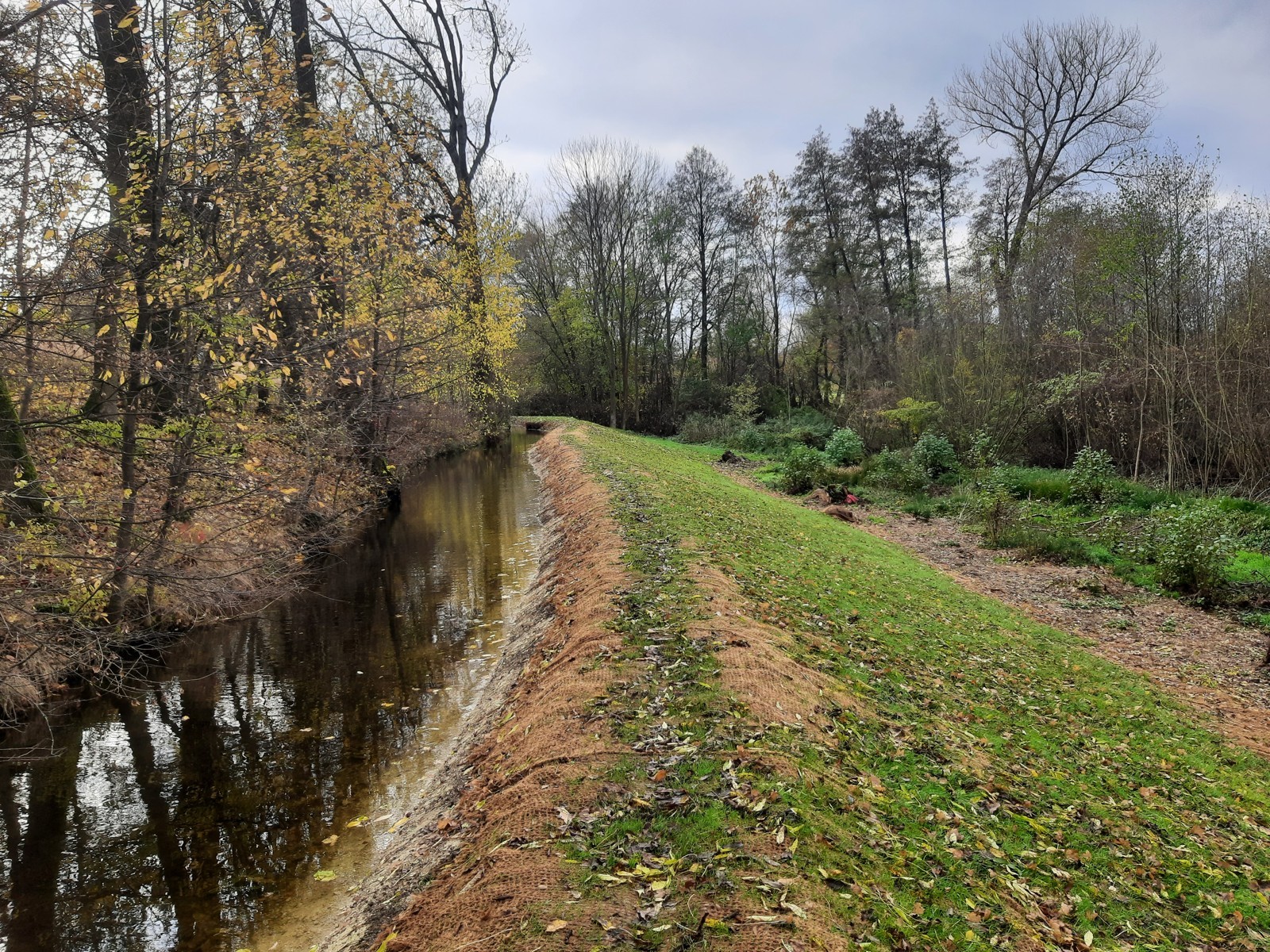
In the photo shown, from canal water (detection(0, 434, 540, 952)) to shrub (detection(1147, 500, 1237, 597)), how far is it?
36.8 feet

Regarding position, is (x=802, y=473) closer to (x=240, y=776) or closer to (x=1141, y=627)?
(x=1141, y=627)

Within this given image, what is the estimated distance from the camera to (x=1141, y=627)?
1007cm

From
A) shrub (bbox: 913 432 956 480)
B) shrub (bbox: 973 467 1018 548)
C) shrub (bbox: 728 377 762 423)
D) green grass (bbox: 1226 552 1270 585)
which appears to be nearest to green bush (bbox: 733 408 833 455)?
shrub (bbox: 728 377 762 423)

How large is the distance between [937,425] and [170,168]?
21554 millimetres

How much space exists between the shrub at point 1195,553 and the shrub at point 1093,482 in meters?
3.31

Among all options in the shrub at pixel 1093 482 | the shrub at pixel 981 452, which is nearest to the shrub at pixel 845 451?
the shrub at pixel 981 452

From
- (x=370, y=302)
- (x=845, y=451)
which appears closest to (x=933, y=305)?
(x=845, y=451)

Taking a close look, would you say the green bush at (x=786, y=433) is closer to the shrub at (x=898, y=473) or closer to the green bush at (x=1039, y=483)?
the shrub at (x=898, y=473)

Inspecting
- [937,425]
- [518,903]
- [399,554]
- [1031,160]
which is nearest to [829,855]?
[518,903]

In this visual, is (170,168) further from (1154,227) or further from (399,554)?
(1154,227)

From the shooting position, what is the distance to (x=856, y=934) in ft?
10.4

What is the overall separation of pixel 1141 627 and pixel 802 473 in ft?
35.4

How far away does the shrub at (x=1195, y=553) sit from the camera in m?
10.9

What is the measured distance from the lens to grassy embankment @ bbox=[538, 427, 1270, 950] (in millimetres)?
3459
